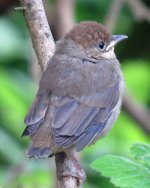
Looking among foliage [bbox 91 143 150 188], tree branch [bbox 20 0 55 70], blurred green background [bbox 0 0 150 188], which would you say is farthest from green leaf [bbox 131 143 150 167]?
blurred green background [bbox 0 0 150 188]

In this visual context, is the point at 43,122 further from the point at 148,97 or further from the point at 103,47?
the point at 148,97

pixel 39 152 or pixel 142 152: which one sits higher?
pixel 142 152

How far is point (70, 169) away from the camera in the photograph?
470 cm

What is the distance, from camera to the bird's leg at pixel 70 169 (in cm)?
461

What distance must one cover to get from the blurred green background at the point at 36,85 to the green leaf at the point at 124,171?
177 cm

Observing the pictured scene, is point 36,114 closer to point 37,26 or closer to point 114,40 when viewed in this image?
point 37,26

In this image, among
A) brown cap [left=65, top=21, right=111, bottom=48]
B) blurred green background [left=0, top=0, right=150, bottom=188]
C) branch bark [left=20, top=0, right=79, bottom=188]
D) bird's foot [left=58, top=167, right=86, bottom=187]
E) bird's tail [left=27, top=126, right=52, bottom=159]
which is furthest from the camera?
blurred green background [left=0, top=0, right=150, bottom=188]

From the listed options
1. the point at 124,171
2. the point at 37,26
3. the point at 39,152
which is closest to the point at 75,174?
the point at 39,152

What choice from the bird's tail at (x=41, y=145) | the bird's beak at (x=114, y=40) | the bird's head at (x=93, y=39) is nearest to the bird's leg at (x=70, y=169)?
the bird's tail at (x=41, y=145)

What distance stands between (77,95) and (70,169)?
81 centimetres

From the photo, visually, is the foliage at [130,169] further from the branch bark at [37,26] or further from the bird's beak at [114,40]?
the bird's beak at [114,40]

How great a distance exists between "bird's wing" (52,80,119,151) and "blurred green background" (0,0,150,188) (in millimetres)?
932

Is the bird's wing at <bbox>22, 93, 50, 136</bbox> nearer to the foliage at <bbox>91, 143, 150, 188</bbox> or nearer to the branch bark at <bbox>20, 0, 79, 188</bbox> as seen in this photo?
the branch bark at <bbox>20, 0, 79, 188</bbox>

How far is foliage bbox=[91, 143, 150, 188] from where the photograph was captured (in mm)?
3803
